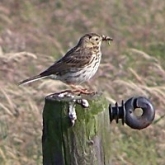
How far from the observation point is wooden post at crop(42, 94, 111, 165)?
4.49 metres

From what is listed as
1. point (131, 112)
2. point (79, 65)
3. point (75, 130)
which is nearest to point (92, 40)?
point (79, 65)

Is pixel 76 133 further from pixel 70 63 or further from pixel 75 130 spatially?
pixel 70 63

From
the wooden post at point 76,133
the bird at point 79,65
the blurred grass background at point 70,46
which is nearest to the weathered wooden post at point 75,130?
the wooden post at point 76,133

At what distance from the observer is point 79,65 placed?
6.88 meters

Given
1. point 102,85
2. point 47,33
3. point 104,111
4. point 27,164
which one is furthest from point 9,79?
point 104,111

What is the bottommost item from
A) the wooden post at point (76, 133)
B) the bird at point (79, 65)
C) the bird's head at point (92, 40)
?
the wooden post at point (76, 133)

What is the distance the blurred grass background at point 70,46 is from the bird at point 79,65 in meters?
0.64

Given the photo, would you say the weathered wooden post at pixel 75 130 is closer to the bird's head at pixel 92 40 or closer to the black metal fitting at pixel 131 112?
the black metal fitting at pixel 131 112

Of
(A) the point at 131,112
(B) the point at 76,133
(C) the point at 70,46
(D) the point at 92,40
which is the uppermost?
(C) the point at 70,46

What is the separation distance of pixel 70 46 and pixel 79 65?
4.89 metres

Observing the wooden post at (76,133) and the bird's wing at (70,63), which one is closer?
the wooden post at (76,133)

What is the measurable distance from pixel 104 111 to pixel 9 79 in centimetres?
448

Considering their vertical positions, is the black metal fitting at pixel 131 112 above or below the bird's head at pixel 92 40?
below

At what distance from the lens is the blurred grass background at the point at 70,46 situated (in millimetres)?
7578
